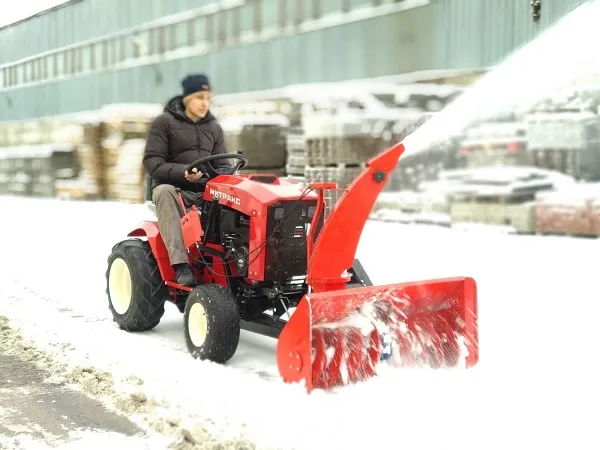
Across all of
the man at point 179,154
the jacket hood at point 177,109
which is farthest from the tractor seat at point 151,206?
the jacket hood at point 177,109

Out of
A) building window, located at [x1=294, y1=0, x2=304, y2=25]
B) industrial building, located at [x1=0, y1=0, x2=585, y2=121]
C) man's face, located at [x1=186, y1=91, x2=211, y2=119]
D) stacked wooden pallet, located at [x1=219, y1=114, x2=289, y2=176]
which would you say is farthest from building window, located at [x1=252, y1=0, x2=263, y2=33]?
man's face, located at [x1=186, y1=91, x2=211, y2=119]

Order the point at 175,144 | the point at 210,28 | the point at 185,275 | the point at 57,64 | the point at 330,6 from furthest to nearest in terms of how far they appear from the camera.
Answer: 1. the point at 57,64
2. the point at 210,28
3. the point at 330,6
4. the point at 175,144
5. the point at 185,275

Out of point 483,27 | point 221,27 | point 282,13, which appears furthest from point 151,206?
point 221,27

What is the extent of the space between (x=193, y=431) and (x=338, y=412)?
2.50ft

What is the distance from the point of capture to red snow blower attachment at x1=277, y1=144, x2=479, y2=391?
4273 mm

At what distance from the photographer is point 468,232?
11.1m

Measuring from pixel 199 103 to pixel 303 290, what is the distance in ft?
5.13

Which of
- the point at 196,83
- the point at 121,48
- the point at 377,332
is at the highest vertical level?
the point at 121,48

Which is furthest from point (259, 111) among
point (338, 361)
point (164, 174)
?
point (338, 361)

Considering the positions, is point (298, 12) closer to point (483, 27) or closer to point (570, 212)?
point (483, 27)

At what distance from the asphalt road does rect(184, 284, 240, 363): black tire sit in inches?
32.0

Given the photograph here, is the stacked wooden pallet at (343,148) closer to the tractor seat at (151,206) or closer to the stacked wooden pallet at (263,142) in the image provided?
the stacked wooden pallet at (263,142)

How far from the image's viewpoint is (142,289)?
18.4ft

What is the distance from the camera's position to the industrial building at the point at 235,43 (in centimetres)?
1244
